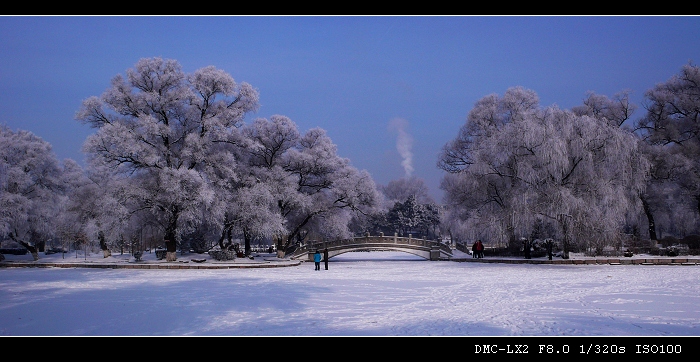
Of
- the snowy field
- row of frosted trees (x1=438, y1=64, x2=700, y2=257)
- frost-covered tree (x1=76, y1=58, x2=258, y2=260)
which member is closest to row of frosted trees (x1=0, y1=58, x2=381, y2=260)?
frost-covered tree (x1=76, y1=58, x2=258, y2=260)

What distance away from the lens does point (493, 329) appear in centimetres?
1086

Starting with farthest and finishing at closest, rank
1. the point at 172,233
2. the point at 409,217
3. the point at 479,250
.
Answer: the point at 409,217 < the point at 479,250 < the point at 172,233

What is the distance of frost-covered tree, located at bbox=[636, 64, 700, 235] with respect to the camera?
3447 cm

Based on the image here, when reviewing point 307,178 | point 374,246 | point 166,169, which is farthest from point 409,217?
point 166,169

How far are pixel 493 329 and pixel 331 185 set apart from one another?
3092 cm

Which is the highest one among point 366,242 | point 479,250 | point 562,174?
point 562,174

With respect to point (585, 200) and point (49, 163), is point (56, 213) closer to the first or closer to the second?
point (49, 163)

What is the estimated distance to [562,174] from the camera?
31.0m

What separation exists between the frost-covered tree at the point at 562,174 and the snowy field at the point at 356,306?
22.1 ft

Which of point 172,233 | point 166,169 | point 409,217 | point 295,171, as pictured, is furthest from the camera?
point 409,217

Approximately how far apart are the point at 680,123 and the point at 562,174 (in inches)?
482

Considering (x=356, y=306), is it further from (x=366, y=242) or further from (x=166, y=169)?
(x=366, y=242)

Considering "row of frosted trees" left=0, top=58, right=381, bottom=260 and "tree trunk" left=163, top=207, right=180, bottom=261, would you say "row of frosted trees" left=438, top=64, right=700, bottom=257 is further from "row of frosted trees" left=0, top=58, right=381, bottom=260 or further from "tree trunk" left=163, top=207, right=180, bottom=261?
"tree trunk" left=163, top=207, right=180, bottom=261
